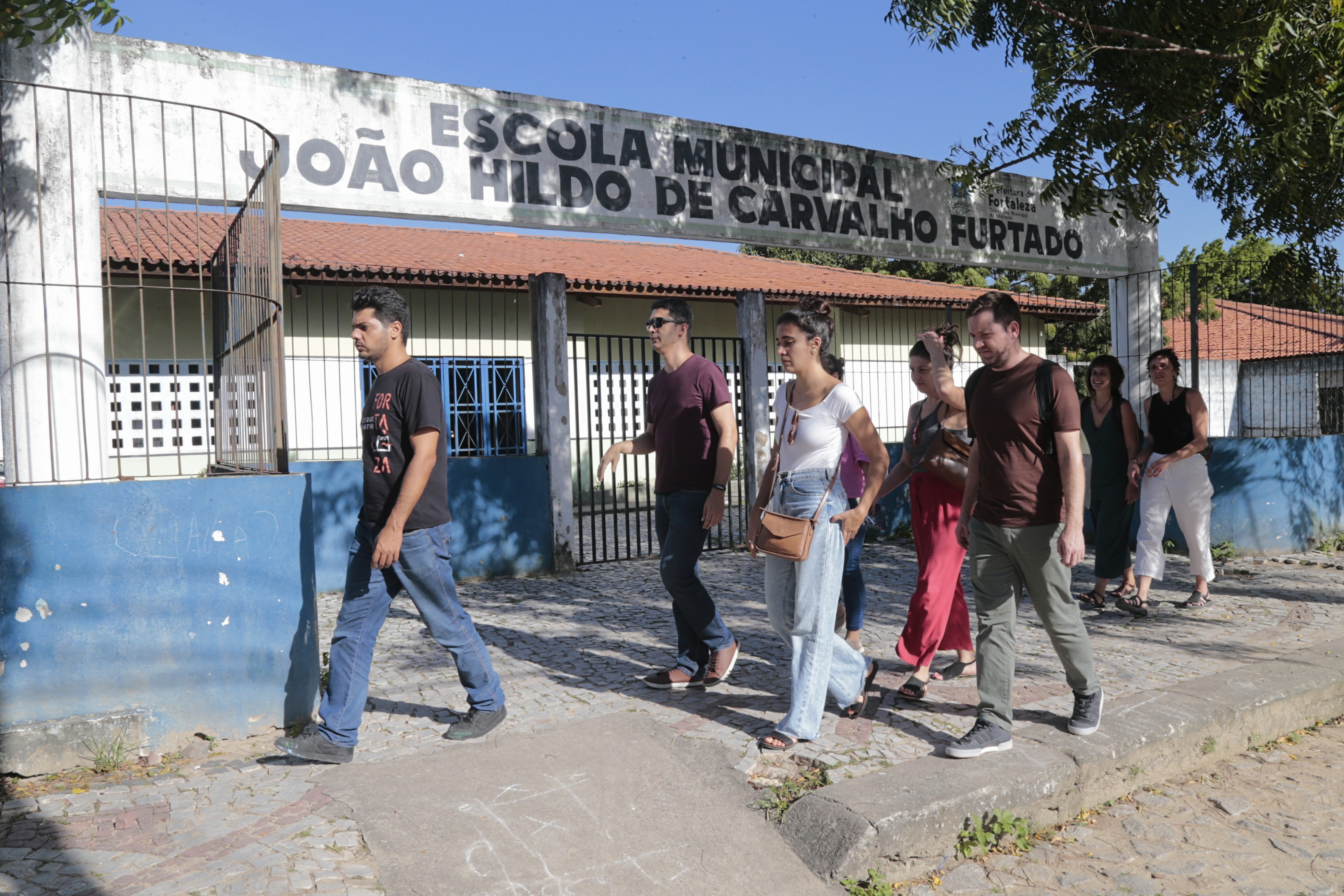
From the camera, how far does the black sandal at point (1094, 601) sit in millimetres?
6281

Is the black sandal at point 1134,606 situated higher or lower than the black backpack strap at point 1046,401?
lower

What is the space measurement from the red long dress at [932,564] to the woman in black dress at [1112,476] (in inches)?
92.7

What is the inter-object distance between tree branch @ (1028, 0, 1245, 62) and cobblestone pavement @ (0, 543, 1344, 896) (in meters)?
3.32

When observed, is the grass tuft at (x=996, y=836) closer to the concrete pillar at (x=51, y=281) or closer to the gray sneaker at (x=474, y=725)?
the gray sneaker at (x=474, y=725)

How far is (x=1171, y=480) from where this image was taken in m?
6.34

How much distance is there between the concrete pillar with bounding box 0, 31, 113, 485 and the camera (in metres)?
4.05

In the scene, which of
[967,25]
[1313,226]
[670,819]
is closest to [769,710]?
[670,819]

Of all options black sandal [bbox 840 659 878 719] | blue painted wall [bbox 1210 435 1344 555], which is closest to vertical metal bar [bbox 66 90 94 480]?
black sandal [bbox 840 659 878 719]

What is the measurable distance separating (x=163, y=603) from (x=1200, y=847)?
12.7ft

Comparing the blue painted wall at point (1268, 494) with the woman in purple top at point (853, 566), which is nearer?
the woman in purple top at point (853, 566)

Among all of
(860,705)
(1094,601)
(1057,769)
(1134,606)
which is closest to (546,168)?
(860,705)

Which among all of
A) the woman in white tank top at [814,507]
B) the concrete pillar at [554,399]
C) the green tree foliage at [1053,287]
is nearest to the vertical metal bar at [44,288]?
the woman in white tank top at [814,507]

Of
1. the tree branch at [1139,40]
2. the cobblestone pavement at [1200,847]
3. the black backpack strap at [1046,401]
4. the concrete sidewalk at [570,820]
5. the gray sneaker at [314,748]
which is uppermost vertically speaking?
the tree branch at [1139,40]

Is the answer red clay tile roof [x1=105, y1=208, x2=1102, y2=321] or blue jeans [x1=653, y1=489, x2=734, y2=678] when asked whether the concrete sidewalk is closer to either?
blue jeans [x1=653, y1=489, x2=734, y2=678]
